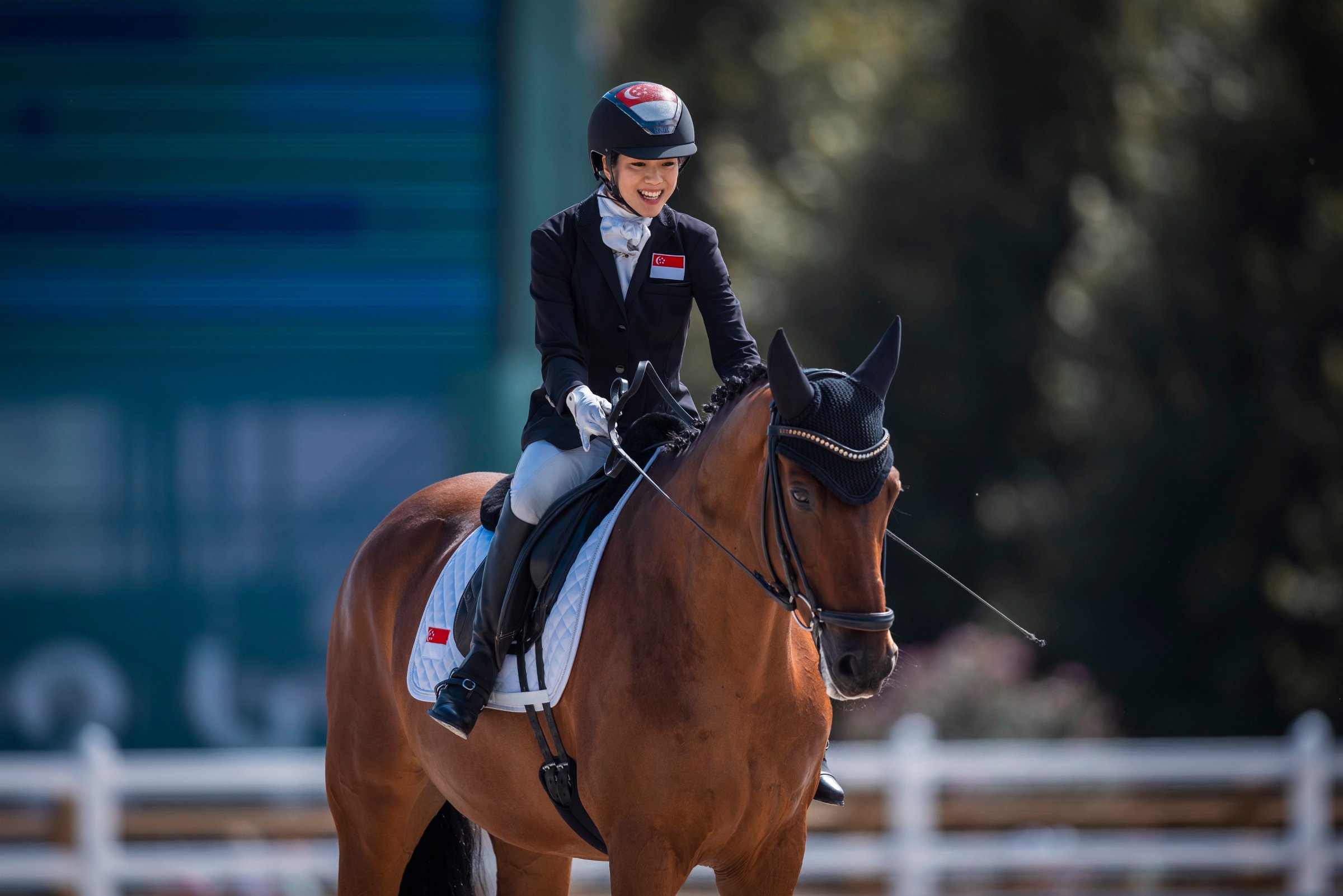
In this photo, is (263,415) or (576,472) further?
(263,415)

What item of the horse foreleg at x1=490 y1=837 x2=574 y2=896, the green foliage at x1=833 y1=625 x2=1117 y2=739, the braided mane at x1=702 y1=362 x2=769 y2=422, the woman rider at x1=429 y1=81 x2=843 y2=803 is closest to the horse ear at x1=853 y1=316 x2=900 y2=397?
the braided mane at x1=702 y1=362 x2=769 y2=422

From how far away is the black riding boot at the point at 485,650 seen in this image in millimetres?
4406

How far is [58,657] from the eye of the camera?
11867 mm

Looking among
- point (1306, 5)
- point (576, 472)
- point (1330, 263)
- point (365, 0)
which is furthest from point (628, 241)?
point (1306, 5)

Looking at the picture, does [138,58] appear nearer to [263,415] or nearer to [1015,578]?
[263,415]

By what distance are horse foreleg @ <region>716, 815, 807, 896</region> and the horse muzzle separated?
0.78 meters

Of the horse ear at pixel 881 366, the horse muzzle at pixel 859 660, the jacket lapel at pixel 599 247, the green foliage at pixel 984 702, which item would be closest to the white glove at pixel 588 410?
the jacket lapel at pixel 599 247

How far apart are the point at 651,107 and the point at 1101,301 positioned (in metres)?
13.0

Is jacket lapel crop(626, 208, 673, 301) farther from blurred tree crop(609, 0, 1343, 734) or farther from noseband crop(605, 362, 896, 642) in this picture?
blurred tree crop(609, 0, 1343, 734)

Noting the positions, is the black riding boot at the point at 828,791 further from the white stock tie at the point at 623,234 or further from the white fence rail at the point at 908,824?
the white fence rail at the point at 908,824

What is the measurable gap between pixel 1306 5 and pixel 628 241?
1280 cm

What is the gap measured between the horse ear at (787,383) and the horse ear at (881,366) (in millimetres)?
199

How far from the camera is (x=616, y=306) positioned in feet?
14.8

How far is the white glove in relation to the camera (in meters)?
4.14
